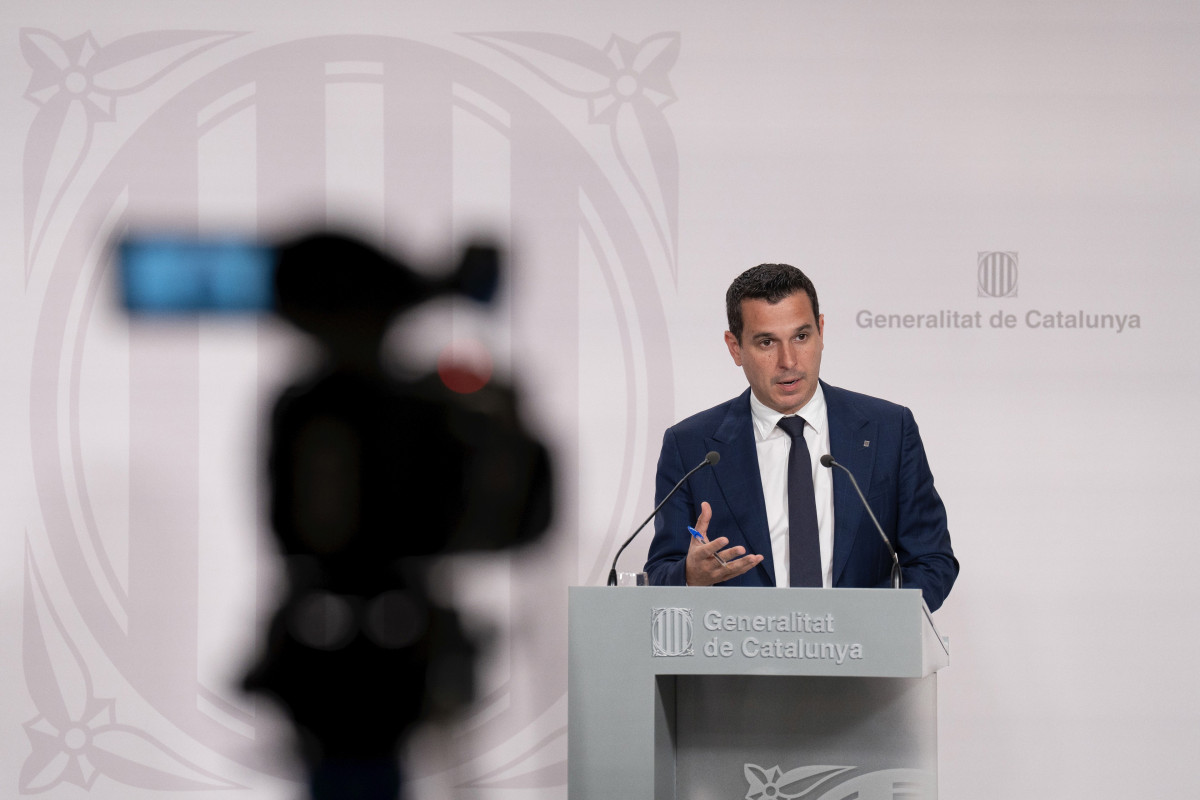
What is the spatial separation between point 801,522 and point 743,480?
19 centimetres

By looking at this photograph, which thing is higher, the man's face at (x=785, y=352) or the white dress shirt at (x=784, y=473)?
the man's face at (x=785, y=352)

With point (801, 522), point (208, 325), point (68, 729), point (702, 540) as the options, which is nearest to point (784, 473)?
point (801, 522)

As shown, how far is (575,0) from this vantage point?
4.09 metres

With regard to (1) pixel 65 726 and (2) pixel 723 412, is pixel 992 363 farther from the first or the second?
(1) pixel 65 726

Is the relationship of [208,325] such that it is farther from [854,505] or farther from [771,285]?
[854,505]

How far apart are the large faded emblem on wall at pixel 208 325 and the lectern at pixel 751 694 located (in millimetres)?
1711

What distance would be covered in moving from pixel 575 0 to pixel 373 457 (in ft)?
5.92

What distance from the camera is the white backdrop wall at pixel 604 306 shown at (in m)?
3.90

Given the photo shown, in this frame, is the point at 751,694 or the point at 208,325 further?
the point at 208,325

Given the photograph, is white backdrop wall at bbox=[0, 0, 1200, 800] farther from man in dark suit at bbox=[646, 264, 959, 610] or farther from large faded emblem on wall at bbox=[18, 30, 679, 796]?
man in dark suit at bbox=[646, 264, 959, 610]

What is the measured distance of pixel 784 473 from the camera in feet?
10.1

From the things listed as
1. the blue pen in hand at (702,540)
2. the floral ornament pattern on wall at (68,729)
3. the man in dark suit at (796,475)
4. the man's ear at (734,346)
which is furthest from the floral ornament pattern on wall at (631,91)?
the floral ornament pattern on wall at (68,729)

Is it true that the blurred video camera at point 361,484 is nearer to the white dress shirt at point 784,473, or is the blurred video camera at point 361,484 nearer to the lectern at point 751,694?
the white dress shirt at point 784,473

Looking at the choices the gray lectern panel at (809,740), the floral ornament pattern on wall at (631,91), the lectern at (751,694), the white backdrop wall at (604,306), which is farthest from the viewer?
the floral ornament pattern on wall at (631,91)
